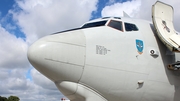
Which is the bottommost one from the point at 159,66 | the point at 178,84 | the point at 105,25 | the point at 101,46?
the point at 178,84

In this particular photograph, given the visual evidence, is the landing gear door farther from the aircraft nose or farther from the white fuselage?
the aircraft nose

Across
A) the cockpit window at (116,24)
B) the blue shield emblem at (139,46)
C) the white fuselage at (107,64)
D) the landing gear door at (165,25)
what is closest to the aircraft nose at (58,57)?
the white fuselage at (107,64)

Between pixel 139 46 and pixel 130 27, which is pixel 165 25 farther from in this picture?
pixel 139 46

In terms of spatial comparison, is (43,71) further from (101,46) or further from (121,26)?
(121,26)

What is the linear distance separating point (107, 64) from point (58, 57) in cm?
159

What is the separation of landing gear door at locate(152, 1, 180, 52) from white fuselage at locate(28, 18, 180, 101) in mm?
341

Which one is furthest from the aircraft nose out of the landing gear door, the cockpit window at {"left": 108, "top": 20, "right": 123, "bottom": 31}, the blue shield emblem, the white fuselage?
the landing gear door

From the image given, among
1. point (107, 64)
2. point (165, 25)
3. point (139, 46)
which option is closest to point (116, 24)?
point (139, 46)

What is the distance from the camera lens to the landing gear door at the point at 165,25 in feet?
25.8

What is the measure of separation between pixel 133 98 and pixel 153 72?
1165 millimetres

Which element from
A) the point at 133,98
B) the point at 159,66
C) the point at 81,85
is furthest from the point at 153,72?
the point at 81,85

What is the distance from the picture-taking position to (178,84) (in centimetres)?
824

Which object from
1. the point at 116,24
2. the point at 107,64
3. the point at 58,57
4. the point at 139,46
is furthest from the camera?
the point at 116,24

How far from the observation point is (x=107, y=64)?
6.97m
